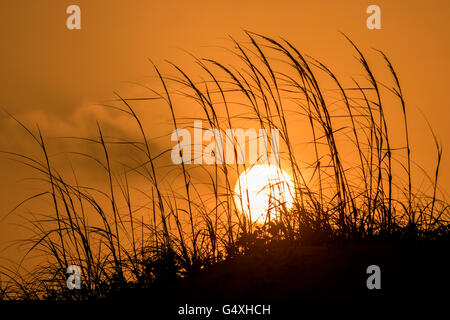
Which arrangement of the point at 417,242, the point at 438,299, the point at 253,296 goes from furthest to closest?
the point at 417,242 < the point at 253,296 < the point at 438,299

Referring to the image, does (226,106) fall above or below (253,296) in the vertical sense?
above

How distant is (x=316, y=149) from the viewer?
2867 millimetres

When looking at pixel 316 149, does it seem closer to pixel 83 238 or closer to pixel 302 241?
pixel 302 241

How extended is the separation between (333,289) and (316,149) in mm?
1152

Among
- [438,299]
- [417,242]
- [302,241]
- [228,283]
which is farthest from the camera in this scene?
[302,241]

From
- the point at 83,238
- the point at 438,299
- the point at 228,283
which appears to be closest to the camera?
the point at 438,299

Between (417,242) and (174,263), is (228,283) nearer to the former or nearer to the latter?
(174,263)

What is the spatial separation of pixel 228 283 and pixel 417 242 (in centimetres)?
86

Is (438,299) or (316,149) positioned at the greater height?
(316,149)

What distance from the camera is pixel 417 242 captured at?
7.36ft

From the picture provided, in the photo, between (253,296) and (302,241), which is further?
(302,241)
